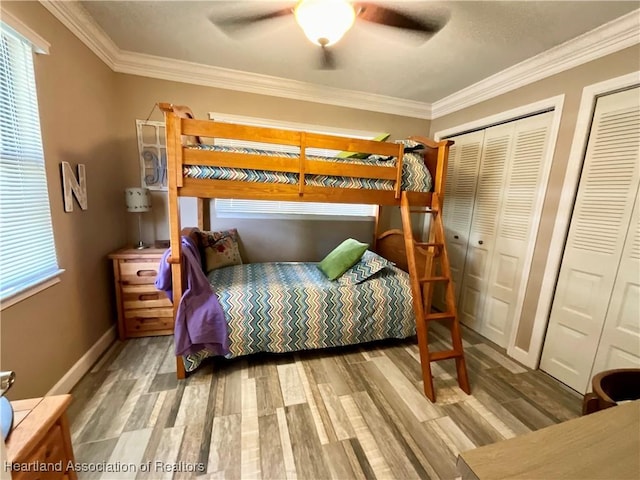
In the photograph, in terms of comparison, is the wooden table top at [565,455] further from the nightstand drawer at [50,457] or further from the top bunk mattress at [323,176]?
the top bunk mattress at [323,176]

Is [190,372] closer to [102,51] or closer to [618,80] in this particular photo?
[102,51]

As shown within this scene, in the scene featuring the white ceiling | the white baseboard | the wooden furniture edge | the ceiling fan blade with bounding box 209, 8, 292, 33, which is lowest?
the white baseboard

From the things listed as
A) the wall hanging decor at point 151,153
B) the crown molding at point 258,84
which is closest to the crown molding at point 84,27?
the crown molding at point 258,84

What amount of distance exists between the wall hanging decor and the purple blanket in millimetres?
1072

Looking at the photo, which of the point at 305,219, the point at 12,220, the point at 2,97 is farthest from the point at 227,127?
the point at 305,219

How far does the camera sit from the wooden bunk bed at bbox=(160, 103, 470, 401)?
164 cm

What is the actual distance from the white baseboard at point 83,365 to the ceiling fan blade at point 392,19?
9.65 ft

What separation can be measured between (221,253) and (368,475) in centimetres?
213

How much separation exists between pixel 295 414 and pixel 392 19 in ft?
8.25

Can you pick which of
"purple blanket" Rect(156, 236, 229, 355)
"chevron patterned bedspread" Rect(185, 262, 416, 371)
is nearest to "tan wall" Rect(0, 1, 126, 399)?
"purple blanket" Rect(156, 236, 229, 355)

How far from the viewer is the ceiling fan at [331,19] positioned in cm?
130

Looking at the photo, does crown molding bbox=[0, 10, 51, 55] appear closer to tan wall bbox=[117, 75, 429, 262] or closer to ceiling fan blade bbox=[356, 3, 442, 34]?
Result: tan wall bbox=[117, 75, 429, 262]

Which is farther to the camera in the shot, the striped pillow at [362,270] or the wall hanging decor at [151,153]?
the wall hanging decor at [151,153]

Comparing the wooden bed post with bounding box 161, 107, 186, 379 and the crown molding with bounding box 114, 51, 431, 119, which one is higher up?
the crown molding with bounding box 114, 51, 431, 119
